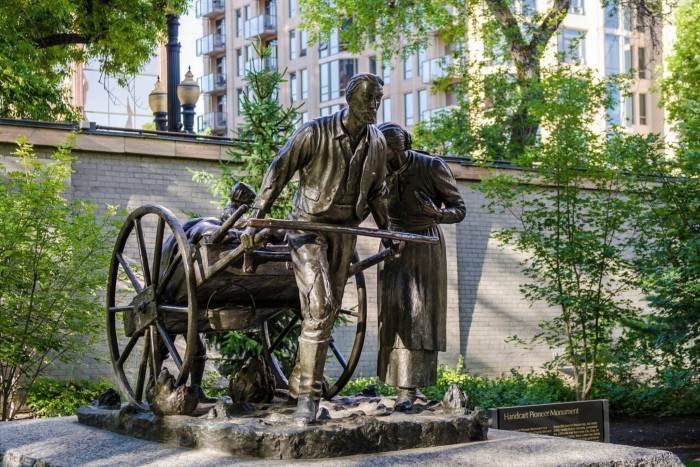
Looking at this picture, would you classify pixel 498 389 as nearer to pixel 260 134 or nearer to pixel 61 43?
pixel 260 134

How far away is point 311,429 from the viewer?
6.67 meters

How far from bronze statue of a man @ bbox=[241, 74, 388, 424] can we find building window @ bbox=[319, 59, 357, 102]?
40441 millimetres

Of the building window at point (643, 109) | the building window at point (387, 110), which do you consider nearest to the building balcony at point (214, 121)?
the building window at point (387, 110)

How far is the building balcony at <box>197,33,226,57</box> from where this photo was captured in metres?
55.3

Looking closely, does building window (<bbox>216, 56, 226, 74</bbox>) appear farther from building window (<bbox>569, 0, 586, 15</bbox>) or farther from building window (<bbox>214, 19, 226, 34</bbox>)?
building window (<bbox>569, 0, 586, 15</bbox>)

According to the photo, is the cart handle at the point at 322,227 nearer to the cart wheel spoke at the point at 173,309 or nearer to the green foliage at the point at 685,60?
the cart wheel spoke at the point at 173,309

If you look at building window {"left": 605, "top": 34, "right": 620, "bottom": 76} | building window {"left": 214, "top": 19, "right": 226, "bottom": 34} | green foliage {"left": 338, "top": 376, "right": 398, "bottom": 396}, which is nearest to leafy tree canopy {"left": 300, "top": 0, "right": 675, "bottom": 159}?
green foliage {"left": 338, "top": 376, "right": 398, "bottom": 396}

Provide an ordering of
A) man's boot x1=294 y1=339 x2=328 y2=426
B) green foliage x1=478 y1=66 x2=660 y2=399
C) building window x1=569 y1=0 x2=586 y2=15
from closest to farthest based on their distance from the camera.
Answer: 1. man's boot x1=294 y1=339 x2=328 y2=426
2. green foliage x1=478 y1=66 x2=660 y2=399
3. building window x1=569 y1=0 x2=586 y2=15

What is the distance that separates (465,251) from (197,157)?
548cm

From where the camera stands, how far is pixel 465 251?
2014 centimetres

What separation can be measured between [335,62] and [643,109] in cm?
1261

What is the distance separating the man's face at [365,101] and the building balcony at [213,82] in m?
48.8

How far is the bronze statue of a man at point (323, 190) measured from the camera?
23.1 ft

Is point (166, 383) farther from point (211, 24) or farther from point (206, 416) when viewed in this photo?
point (211, 24)
